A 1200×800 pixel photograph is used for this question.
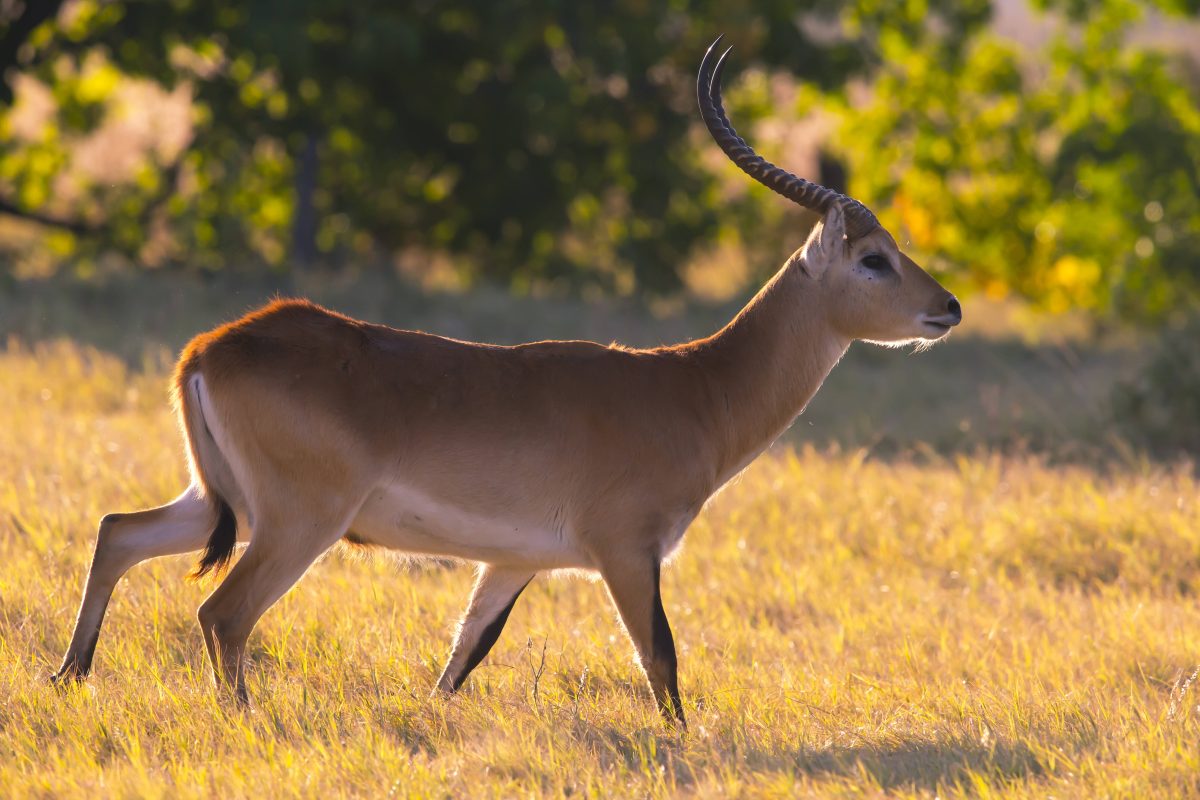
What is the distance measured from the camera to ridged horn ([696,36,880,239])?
5.94 metres

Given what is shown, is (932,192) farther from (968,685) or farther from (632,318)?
(968,685)

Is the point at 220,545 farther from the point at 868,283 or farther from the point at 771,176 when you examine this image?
the point at 868,283

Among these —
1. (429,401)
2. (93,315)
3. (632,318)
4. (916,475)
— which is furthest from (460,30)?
(429,401)

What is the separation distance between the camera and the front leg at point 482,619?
18.9 feet

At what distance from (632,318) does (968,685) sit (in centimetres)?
1030

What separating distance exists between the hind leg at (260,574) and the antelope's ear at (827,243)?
6.94 feet

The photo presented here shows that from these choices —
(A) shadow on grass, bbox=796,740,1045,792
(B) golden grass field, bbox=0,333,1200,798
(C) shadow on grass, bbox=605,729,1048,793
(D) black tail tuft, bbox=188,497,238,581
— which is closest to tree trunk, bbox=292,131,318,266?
(B) golden grass field, bbox=0,333,1200,798

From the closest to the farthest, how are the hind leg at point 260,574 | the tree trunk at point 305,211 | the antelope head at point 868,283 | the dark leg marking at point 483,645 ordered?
the hind leg at point 260,574 < the dark leg marking at point 483,645 < the antelope head at point 868,283 < the tree trunk at point 305,211

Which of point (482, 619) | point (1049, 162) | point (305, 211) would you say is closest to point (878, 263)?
point (482, 619)

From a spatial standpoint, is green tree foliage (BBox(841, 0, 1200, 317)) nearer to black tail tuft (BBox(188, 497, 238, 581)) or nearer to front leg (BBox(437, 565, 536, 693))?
front leg (BBox(437, 565, 536, 693))

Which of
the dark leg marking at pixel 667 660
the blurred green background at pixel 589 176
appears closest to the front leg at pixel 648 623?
the dark leg marking at pixel 667 660

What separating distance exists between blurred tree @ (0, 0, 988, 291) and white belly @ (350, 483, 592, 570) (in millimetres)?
9817

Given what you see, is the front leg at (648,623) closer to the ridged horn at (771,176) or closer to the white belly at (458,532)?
the white belly at (458,532)

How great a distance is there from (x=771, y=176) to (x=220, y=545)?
2.39 meters
